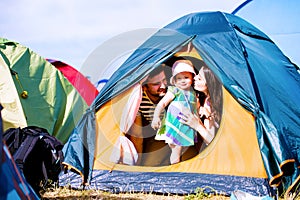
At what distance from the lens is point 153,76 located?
12.5ft

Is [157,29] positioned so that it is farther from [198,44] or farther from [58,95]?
[58,95]

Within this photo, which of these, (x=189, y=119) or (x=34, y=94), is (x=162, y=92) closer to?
(x=189, y=119)

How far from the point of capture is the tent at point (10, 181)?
134 cm

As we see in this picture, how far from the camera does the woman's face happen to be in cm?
362

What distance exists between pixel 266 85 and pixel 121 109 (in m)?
1.07

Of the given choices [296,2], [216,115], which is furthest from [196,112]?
[296,2]

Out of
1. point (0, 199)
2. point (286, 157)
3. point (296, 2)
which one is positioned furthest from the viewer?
point (296, 2)

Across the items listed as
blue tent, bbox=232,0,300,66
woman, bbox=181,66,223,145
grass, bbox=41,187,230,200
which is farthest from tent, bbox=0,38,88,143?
blue tent, bbox=232,0,300,66

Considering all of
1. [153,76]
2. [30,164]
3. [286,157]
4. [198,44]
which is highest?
[198,44]

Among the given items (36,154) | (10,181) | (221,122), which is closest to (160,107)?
(221,122)

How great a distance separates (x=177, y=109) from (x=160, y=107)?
154 mm

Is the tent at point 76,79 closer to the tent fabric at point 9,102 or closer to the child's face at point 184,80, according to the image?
the tent fabric at point 9,102

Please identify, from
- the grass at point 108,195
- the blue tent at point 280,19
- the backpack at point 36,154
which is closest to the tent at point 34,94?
the backpack at point 36,154

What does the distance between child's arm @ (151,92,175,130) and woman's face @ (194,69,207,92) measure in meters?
0.21
